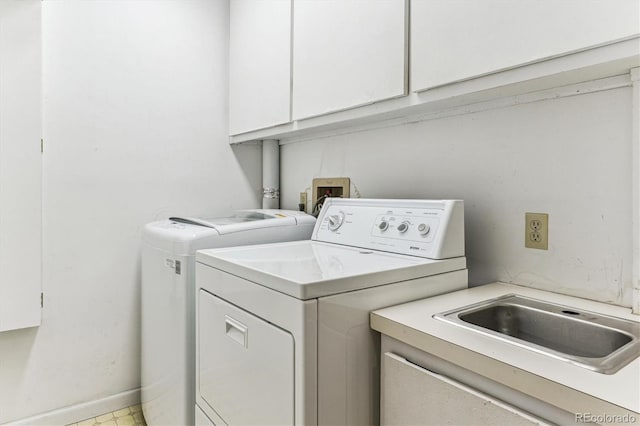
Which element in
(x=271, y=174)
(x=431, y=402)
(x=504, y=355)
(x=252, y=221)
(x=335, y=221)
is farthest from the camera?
(x=271, y=174)

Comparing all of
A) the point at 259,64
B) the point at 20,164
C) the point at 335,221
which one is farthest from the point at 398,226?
the point at 20,164

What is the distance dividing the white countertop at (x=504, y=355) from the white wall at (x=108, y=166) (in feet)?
5.45

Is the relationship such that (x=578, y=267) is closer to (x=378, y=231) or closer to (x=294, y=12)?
(x=378, y=231)

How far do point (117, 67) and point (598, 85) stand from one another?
7.10 ft

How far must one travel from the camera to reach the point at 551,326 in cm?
107

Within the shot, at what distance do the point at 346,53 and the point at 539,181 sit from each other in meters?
0.87

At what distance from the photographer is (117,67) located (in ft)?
6.83

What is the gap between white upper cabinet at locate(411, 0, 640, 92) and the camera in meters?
0.91

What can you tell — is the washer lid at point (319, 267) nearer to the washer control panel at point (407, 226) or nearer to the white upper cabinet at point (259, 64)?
the washer control panel at point (407, 226)

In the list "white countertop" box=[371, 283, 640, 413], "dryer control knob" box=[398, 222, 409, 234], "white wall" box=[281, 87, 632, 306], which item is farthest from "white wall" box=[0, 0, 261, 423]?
"white countertop" box=[371, 283, 640, 413]

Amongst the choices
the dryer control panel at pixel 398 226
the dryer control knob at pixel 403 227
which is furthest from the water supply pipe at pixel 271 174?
the dryer control knob at pixel 403 227

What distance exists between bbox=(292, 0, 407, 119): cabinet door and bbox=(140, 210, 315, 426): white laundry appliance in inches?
22.3

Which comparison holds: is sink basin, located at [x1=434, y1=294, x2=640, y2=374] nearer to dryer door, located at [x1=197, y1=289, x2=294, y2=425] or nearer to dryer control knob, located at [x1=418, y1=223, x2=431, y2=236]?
dryer control knob, located at [x1=418, y1=223, x2=431, y2=236]

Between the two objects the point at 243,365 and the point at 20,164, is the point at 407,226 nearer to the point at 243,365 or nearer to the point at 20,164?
the point at 243,365
